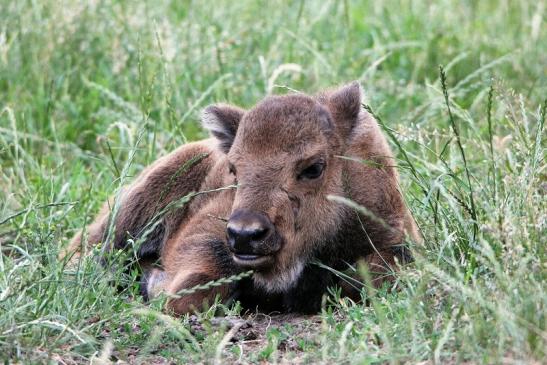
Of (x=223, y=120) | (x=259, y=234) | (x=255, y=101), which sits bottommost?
(x=255, y=101)

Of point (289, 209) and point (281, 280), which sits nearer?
point (289, 209)

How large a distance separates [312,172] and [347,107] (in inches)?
28.7

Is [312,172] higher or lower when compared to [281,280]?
higher

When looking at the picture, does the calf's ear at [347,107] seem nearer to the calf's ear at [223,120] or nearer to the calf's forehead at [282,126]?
the calf's forehead at [282,126]

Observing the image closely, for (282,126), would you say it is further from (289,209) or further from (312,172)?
(289,209)

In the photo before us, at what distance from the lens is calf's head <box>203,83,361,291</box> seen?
6961 mm

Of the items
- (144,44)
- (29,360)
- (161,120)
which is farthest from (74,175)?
(29,360)

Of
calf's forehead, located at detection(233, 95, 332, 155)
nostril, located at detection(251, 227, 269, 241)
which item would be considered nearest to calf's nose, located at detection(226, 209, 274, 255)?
nostril, located at detection(251, 227, 269, 241)

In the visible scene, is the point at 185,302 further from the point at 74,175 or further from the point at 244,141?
the point at 74,175

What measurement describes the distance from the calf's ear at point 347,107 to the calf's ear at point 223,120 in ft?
2.17

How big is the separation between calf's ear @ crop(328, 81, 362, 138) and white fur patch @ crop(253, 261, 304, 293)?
0.98 meters

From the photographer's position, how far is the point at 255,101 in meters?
11.1

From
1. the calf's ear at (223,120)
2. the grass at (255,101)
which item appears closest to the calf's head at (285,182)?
the calf's ear at (223,120)

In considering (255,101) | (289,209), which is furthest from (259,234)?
(255,101)
